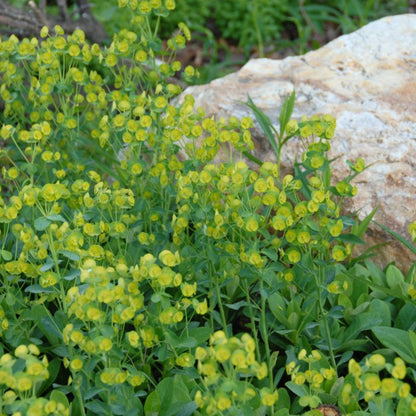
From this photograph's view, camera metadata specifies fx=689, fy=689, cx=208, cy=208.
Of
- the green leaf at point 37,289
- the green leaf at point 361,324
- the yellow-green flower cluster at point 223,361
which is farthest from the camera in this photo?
the green leaf at point 361,324

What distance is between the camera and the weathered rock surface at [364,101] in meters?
2.66

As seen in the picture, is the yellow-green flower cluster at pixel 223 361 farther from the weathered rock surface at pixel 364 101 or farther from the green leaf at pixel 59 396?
the weathered rock surface at pixel 364 101

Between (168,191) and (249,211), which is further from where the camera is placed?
(168,191)

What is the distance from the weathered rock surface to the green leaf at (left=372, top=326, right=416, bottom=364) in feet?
1.72

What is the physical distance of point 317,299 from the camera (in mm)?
2146

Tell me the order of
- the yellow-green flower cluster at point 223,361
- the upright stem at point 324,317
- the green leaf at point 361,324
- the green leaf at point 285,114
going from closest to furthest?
1. the yellow-green flower cluster at point 223,361
2. the upright stem at point 324,317
3. the green leaf at point 361,324
4. the green leaf at point 285,114

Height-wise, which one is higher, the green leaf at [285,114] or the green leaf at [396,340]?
the green leaf at [285,114]

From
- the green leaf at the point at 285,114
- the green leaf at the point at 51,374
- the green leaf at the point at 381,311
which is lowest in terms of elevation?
the green leaf at the point at 51,374

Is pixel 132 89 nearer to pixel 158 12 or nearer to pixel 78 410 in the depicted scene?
pixel 158 12

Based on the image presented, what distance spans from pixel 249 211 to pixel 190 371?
484 millimetres

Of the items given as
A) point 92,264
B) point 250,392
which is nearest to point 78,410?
point 92,264

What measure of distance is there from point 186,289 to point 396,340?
2.37 ft

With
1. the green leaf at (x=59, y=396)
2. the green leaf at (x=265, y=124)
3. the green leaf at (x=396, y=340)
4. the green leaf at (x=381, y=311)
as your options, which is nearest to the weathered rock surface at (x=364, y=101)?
the green leaf at (x=265, y=124)

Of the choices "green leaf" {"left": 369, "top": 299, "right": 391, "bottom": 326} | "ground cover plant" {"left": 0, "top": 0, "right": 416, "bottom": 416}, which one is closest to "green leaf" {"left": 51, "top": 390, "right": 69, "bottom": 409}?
"ground cover plant" {"left": 0, "top": 0, "right": 416, "bottom": 416}
